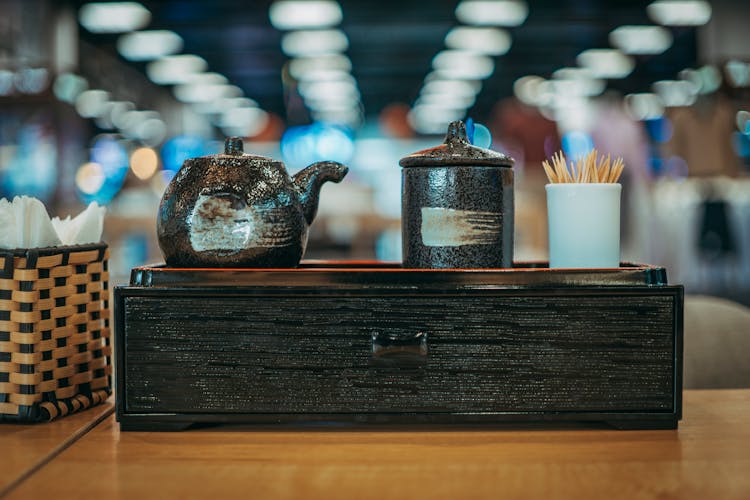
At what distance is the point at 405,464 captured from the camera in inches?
26.8

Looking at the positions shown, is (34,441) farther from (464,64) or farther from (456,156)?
(464,64)

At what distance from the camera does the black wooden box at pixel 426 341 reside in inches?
30.8

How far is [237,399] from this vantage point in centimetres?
79

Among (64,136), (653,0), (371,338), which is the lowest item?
(371,338)

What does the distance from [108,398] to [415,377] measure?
445 mm

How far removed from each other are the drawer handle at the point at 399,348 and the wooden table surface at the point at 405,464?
0.08m

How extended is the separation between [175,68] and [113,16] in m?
2.88

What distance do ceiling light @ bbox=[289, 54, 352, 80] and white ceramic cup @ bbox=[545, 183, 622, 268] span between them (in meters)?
8.73

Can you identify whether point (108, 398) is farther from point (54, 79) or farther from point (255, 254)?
point (54, 79)

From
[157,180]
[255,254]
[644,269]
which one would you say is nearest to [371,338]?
[255,254]

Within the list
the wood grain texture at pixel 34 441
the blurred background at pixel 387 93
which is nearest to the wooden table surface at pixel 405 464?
the wood grain texture at pixel 34 441

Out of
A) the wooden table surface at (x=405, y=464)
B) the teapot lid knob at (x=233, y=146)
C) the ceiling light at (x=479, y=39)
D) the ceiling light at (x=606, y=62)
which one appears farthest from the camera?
the ceiling light at (x=606, y=62)

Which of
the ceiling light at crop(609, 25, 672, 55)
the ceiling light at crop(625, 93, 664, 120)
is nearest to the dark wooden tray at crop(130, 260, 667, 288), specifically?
the ceiling light at crop(609, 25, 672, 55)

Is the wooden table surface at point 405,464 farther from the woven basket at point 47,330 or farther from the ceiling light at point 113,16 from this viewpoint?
the ceiling light at point 113,16
